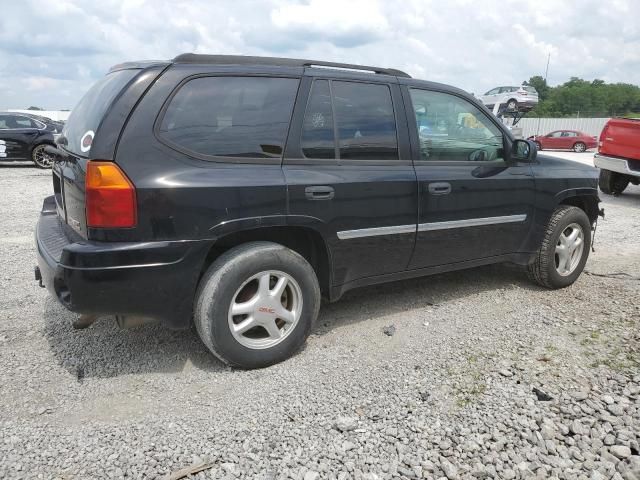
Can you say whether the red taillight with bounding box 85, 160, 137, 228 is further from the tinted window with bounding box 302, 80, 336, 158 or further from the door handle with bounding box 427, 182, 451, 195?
the door handle with bounding box 427, 182, 451, 195

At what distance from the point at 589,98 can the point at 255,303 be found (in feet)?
296

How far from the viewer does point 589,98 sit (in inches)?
3135

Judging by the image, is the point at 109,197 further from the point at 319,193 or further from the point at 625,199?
the point at 625,199

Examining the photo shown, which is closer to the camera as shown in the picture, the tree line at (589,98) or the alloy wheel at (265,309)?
the alloy wheel at (265,309)

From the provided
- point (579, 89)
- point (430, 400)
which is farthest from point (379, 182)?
point (579, 89)

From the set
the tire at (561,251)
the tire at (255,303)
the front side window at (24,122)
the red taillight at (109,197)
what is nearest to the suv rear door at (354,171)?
the tire at (255,303)

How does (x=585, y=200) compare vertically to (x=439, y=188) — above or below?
below

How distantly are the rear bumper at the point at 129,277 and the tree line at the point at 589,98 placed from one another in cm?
7275

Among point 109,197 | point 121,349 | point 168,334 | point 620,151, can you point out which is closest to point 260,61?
point 109,197

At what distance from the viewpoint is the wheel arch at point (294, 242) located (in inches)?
118

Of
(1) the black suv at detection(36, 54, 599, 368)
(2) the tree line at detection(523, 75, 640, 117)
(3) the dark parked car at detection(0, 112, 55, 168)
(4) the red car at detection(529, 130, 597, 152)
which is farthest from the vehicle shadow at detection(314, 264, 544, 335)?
(2) the tree line at detection(523, 75, 640, 117)

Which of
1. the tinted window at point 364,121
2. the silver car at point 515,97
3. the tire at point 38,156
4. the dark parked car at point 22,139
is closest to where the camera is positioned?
the tinted window at point 364,121

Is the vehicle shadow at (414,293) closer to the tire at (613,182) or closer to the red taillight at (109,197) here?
the red taillight at (109,197)

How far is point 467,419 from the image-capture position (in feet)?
8.43
